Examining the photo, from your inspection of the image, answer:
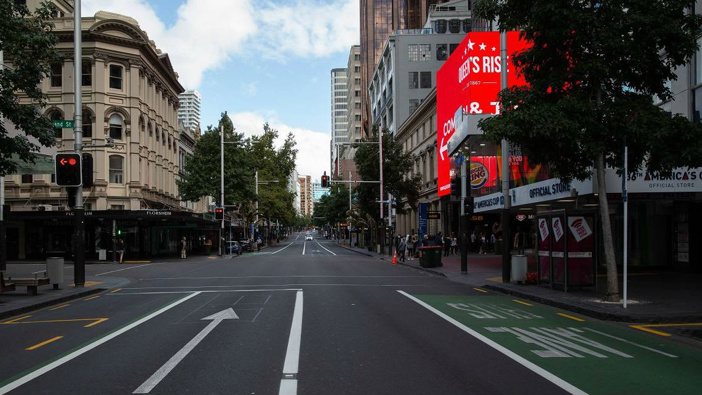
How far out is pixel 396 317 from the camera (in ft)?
39.3

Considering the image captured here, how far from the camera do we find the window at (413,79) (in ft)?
229

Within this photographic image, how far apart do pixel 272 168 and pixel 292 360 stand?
73.3 m

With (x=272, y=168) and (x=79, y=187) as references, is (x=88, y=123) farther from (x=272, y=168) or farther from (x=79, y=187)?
(x=272, y=168)

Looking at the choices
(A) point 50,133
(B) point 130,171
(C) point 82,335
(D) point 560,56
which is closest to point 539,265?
(D) point 560,56

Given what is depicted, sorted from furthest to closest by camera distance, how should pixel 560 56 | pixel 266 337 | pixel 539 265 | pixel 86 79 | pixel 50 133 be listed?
pixel 86 79 < pixel 539 265 < pixel 50 133 < pixel 560 56 < pixel 266 337

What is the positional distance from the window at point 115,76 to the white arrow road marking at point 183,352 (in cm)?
3775

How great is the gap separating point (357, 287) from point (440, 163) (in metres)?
29.5

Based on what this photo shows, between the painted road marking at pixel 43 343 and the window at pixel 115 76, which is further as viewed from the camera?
the window at pixel 115 76

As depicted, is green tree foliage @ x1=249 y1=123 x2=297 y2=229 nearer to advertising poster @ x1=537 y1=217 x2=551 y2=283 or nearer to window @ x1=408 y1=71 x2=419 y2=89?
window @ x1=408 y1=71 x2=419 y2=89

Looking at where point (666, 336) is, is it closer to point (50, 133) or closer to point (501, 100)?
point (501, 100)

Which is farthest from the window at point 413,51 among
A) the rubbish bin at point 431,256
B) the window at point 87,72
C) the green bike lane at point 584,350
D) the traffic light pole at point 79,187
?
the green bike lane at point 584,350

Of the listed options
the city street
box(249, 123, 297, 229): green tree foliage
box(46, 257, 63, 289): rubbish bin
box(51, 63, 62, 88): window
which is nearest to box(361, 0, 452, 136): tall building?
box(249, 123, 297, 229): green tree foliage

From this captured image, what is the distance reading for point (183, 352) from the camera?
852 cm

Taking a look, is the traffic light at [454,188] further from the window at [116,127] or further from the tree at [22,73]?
the window at [116,127]
